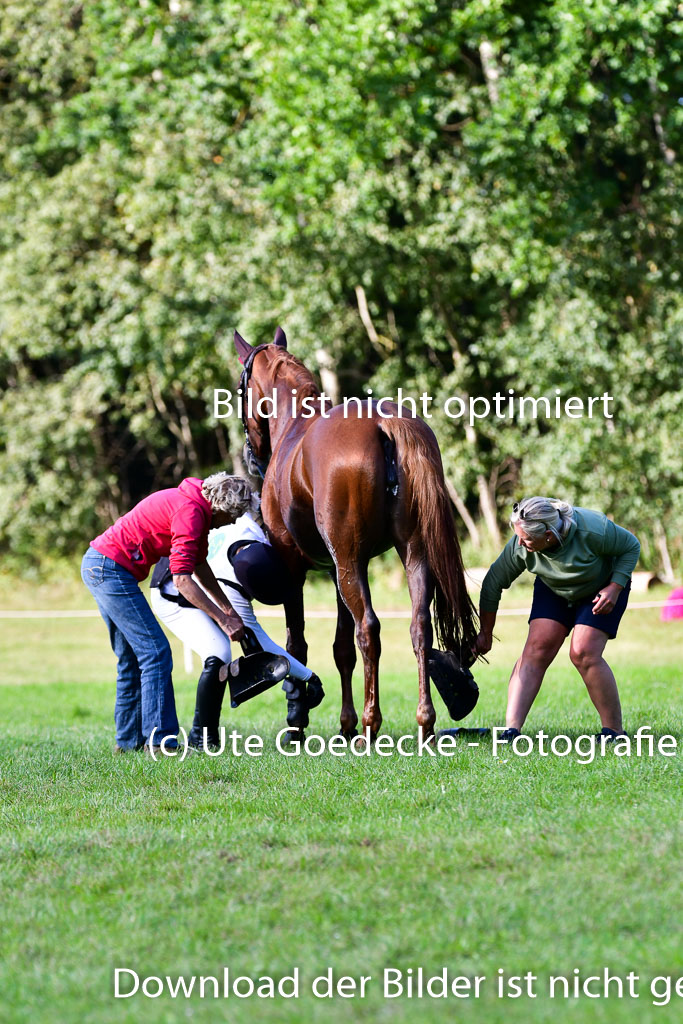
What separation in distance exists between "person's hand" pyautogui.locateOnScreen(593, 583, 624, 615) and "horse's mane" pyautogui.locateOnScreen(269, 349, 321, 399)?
2.50 metres

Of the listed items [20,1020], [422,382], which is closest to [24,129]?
[422,382]

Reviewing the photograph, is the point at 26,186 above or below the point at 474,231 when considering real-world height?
above

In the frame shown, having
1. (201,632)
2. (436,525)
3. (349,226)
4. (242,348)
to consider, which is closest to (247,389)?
(242,348)

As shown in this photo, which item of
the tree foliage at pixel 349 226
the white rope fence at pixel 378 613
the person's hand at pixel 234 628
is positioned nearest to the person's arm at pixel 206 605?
the person's hand at pixel 234 628

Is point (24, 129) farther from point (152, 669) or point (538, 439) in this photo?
point (152, 669)

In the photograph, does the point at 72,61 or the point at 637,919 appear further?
the point at 72,61

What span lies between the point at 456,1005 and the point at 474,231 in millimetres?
18035

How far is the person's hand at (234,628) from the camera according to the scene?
680 cm

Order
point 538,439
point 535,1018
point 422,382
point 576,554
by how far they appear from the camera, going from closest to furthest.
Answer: point 535,1018, point 576,554, point 538,439, point 422,382

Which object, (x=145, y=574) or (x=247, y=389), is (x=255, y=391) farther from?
(x=145, y=574)

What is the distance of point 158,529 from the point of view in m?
7.24

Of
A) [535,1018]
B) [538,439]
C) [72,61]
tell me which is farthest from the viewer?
[72,61]

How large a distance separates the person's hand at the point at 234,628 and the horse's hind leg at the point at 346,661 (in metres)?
0.69

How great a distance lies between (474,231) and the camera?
1994cm
